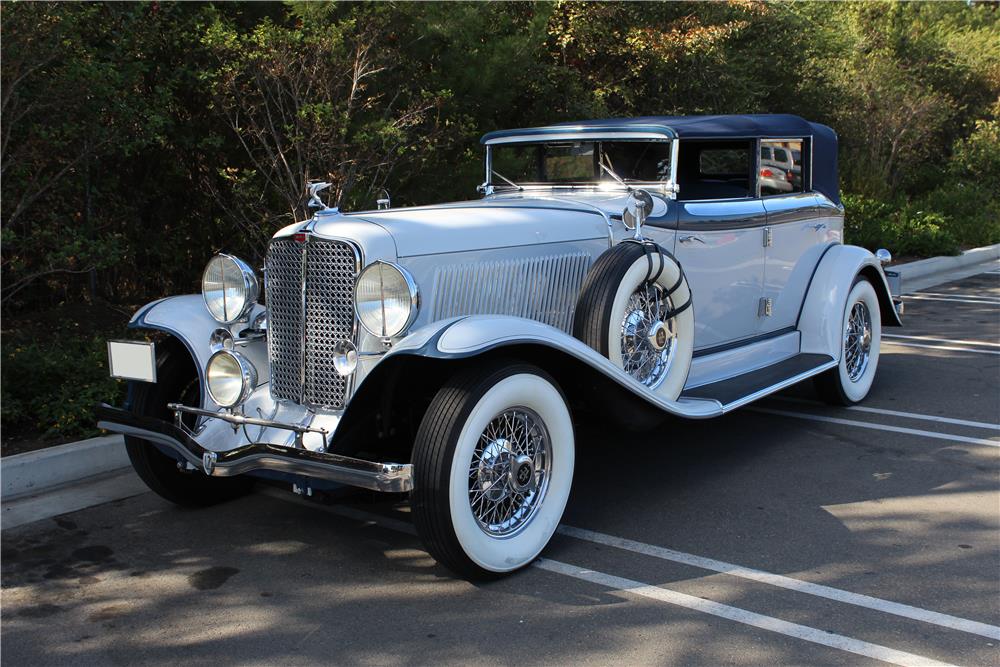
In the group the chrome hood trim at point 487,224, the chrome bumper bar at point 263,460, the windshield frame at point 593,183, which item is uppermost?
the windshield frame at point 593,183

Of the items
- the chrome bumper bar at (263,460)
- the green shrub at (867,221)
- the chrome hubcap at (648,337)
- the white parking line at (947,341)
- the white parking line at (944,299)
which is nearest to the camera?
the chrome bumper bar at (263,460)

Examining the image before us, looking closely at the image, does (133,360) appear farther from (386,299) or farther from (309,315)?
(386,299)

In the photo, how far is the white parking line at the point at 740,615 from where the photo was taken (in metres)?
3.07

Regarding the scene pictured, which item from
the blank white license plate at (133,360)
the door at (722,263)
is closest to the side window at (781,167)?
the door at (722,263)

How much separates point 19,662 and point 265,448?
106 centimetres

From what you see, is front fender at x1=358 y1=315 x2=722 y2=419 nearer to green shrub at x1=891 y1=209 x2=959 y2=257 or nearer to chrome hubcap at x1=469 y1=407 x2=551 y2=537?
chrome hubcap at x1=469 y1=407 x2=551 y2=537

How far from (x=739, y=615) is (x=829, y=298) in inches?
121

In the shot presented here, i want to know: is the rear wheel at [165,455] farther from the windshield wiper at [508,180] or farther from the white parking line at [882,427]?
the white parking line at [882,427]

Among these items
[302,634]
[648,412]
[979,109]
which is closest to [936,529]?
[648,412]

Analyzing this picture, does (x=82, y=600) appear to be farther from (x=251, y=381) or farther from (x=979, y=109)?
(x=979, y=109)

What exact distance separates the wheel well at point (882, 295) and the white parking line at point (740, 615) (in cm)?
345

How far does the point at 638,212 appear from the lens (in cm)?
470

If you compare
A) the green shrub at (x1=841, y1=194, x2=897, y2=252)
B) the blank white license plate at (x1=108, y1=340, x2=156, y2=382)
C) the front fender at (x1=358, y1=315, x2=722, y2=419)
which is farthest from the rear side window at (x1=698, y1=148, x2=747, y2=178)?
the green shrub at (x1=841, y1=194, x2=897, y2=252)

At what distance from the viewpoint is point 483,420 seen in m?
3.53
